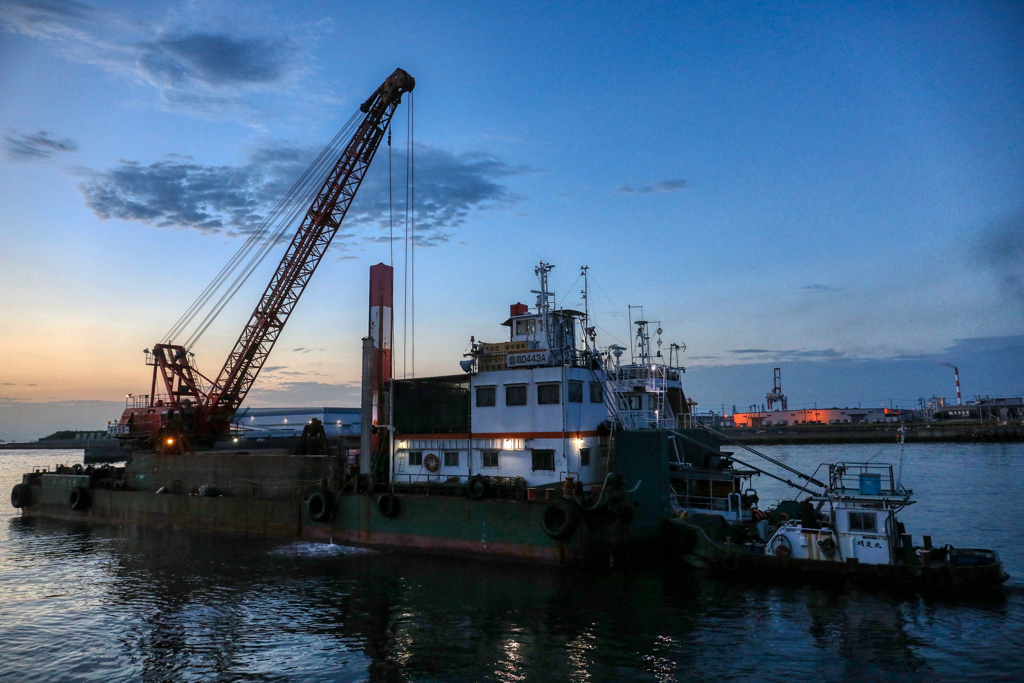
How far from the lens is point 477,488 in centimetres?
2662

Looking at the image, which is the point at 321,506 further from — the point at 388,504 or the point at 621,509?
the point at 621,509

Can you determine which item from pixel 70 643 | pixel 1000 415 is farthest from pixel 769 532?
pixel 1000 415

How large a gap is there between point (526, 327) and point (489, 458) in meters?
6.81

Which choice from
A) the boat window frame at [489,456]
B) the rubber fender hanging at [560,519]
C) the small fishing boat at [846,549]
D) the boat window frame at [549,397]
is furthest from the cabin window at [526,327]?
the small fishing boat at [846,549]

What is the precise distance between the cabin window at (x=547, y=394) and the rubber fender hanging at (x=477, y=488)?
4.16 meters

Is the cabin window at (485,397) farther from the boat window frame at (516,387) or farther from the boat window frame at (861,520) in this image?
the boat window frame at (861,520)

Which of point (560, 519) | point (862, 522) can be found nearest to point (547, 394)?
point (560, 519)

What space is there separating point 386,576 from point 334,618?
4.82 m

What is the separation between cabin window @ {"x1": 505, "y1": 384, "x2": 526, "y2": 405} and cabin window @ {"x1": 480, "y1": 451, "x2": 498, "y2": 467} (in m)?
2.40

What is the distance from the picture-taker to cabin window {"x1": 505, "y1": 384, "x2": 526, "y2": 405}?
90.9 feet

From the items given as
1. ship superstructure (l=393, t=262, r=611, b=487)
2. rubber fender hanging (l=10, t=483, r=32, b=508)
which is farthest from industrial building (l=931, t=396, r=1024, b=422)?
rubber fender hanging (l=10, t=483, r=32, b=508)

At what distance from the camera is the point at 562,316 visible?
100 ft

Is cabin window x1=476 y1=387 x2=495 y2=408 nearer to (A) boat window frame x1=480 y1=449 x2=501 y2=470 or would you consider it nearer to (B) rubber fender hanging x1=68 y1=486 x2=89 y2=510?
(A) boat window frame x1=480 y1=449 x2=501 y2=470

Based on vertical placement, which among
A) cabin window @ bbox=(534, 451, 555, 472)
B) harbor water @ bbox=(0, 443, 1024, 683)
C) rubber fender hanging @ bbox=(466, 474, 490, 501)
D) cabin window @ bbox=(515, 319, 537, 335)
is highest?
cabin window @ bbox=(515, 319, 537, 335)
